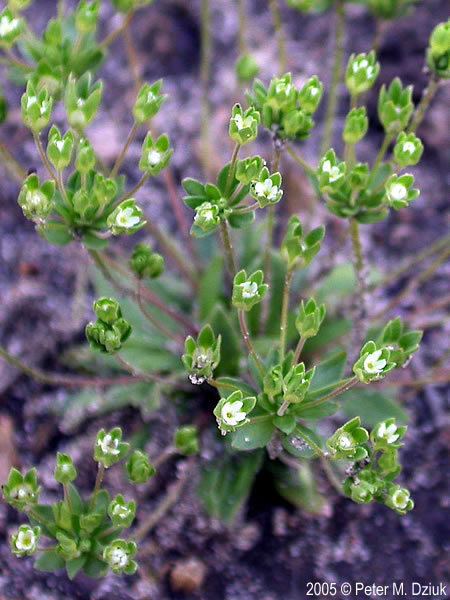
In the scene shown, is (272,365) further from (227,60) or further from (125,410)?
(227,60)

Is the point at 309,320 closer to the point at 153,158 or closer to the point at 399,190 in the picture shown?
the point at 399,190

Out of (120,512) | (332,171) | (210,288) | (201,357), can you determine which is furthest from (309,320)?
(210,288)

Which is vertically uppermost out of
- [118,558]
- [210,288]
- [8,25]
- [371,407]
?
[8,25]

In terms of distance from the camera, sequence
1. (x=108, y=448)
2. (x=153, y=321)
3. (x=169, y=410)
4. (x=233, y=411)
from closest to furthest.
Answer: (x=233, y=411) → (x=108, y=448) → (x=153, y=321) → (x=169, y=410)

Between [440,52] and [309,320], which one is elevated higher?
[440,52]

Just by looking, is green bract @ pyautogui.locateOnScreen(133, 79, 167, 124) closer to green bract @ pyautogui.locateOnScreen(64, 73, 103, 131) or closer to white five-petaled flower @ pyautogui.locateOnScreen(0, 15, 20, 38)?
green bract @ pyautogui.locateOnScreen(64, 73, 103, 131)

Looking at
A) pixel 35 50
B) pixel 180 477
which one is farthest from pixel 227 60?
pixel 180 477
